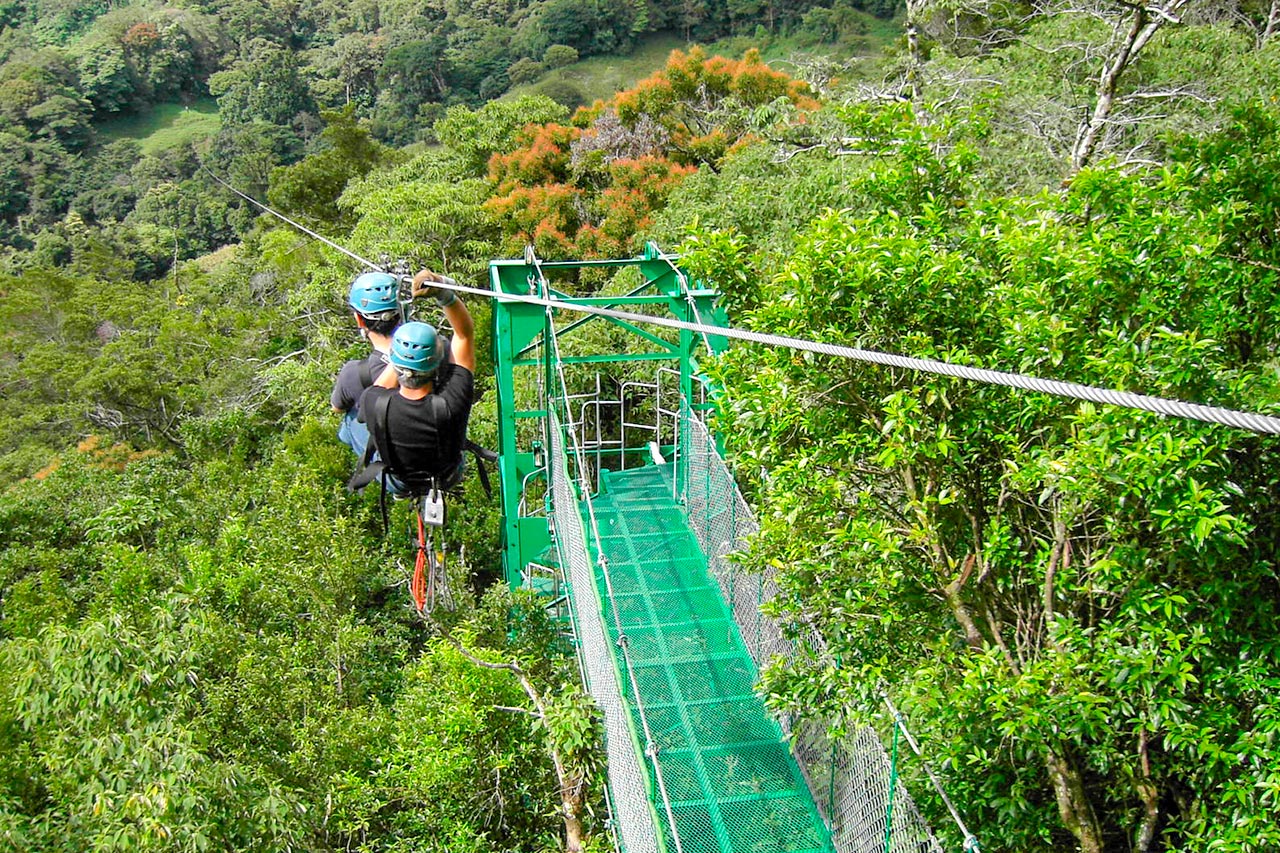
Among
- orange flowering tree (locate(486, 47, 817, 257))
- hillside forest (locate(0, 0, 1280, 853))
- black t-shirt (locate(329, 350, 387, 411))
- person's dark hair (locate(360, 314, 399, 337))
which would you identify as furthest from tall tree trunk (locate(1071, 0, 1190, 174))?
orange flowering tree (locate(486, 47, 817, 257))

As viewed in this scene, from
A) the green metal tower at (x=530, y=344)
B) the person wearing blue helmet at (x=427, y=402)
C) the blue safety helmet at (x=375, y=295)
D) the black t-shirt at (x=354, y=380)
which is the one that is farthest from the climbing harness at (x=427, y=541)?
the green metal tower at (x=530, y=344)

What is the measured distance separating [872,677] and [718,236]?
2470mm

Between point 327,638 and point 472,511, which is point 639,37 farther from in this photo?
point 327,638

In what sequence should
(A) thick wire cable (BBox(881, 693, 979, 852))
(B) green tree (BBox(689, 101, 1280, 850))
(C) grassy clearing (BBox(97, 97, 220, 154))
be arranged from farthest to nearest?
(C) grassy clearing (BBox(97, 97, 220, 154))
(A) thick wire cable (BBox(881, 693, 979, 852))
(B) green tree (BBox(689, 101, 1280, 850))

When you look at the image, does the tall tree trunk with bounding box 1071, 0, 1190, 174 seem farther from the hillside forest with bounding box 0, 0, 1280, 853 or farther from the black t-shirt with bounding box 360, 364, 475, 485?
the black t-shirt with bounding box 360, 364, 475, 485

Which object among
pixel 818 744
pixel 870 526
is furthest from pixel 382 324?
pixel 818 744

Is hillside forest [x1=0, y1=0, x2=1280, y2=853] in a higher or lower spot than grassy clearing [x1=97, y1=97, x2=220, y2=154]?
higher

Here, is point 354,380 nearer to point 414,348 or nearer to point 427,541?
point 414,348

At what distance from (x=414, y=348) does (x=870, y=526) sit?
7.17ft

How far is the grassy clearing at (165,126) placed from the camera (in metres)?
56.0

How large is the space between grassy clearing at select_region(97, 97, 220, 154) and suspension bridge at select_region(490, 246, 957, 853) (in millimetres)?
53711

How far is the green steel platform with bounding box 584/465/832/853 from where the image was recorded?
5.29 metres

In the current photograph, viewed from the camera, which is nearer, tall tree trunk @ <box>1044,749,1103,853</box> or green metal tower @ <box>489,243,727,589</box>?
tall tree trunk @ <box>1044,749,1103,853</box>

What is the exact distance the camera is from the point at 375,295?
4812 millimetres
